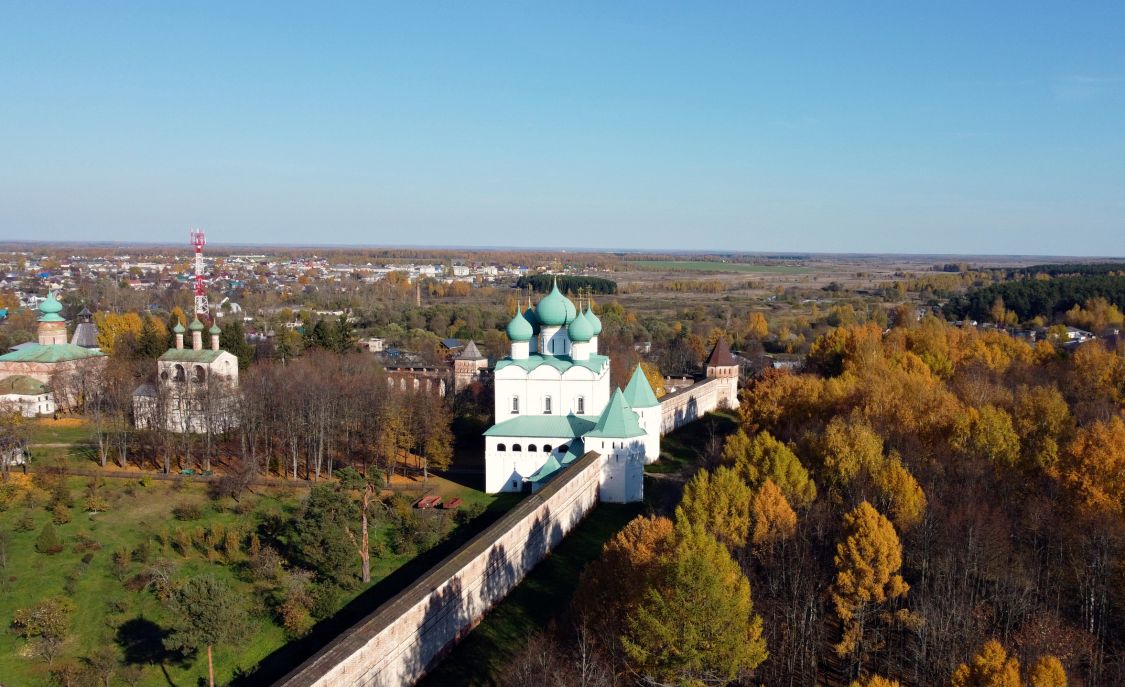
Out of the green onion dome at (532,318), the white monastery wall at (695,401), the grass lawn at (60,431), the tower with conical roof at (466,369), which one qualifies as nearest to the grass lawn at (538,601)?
the white monastery wall at (695,401)

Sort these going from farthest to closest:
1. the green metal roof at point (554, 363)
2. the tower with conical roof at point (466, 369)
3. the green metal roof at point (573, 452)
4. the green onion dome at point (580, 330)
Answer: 1. the tower with conical roof at point (466, 369)
2. the green onion dome at point (580, 330)
3. the green metal roof at point (554, 363)
4. the green metal roof at point (573, 452)

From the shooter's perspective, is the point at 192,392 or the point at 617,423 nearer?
the point at 617,423

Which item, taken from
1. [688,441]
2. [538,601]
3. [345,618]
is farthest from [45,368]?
[538,601]

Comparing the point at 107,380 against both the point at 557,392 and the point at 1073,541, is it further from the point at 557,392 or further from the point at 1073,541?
the point at 1073,541

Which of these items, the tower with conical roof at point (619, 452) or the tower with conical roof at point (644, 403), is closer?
the tower with conical roof at point (619, 452)

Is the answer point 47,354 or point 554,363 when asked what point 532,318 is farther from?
point 47,354

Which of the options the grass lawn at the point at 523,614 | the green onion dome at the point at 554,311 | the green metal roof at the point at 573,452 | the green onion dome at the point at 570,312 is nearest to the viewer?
the grass lawn at the point at 523,614

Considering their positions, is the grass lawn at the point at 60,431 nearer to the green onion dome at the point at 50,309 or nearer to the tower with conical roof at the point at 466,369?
the green onion dome at the point at 50,309
